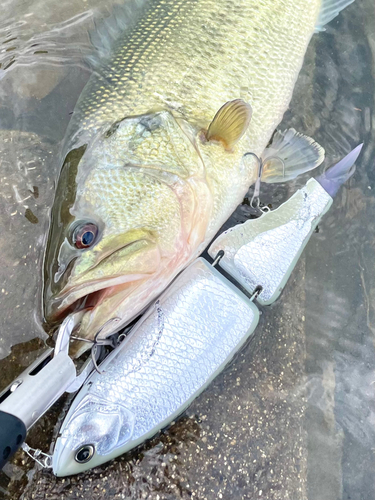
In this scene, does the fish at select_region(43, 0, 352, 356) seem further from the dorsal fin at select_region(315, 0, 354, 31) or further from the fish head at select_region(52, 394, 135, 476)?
the fish head at select_region(52, 394, 135, 476)

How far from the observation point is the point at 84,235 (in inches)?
56.3

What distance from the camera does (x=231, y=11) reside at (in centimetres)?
191

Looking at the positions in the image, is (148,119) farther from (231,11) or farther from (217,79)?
(231,11)

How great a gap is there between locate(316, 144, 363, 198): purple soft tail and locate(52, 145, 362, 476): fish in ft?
0.93

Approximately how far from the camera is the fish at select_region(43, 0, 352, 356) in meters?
1.44

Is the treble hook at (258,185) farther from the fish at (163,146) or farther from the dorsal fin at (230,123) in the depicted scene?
the dorsal fin at (230,123)

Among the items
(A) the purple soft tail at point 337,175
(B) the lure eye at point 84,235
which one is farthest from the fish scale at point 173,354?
(A) the purple soft tail at point 337,175

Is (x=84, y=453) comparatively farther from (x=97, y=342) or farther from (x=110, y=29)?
(x=110, y=29)

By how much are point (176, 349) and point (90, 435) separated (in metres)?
0.49

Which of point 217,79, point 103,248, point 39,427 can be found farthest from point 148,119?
point 39,427

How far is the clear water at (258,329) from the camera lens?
1693 mm

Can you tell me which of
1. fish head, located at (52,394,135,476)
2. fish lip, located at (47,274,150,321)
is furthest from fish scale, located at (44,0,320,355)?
fish head, located at (52,394,135,476)

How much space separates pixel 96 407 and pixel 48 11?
228cm

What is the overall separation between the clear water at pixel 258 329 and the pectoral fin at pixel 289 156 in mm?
117
